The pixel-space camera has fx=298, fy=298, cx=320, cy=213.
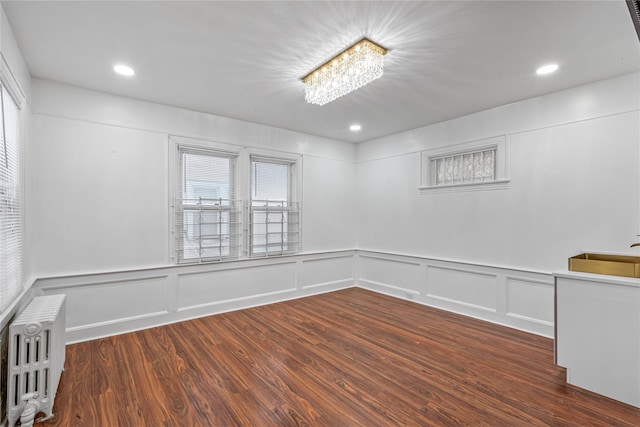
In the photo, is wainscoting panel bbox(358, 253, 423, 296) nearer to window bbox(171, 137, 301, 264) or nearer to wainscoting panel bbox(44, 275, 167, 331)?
→ window bbox(171, 137, 301, 264)

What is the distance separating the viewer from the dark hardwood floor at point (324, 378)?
1.98 meters

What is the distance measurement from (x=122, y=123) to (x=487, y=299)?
4827 mm

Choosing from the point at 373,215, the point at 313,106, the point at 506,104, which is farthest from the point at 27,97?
the point at 506,104

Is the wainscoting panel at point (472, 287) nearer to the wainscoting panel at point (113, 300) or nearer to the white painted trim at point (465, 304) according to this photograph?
the white painted trim at point (465, 304)

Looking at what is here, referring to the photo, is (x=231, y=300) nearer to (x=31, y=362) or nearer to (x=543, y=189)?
(x=31, y=362)

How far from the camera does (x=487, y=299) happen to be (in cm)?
375

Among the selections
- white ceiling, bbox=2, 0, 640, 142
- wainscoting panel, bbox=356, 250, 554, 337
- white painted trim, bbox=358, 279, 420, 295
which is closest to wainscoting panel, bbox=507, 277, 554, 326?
wainscoting panel, bbox=356, 250, 554, 337

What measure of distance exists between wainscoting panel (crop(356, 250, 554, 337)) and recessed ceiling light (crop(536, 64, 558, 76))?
→ 81.5 inches

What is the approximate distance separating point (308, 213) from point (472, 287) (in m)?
2.62

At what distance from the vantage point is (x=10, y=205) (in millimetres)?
2176

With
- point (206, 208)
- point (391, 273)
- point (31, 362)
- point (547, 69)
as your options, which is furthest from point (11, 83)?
point (391, 273)

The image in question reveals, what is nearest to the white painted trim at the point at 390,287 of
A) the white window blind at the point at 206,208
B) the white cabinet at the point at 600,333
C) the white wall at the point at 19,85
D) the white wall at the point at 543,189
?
the white wall at the point at 543,189

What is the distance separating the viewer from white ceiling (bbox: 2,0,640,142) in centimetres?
193

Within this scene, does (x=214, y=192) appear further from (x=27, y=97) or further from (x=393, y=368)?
(x=393, y=368)
